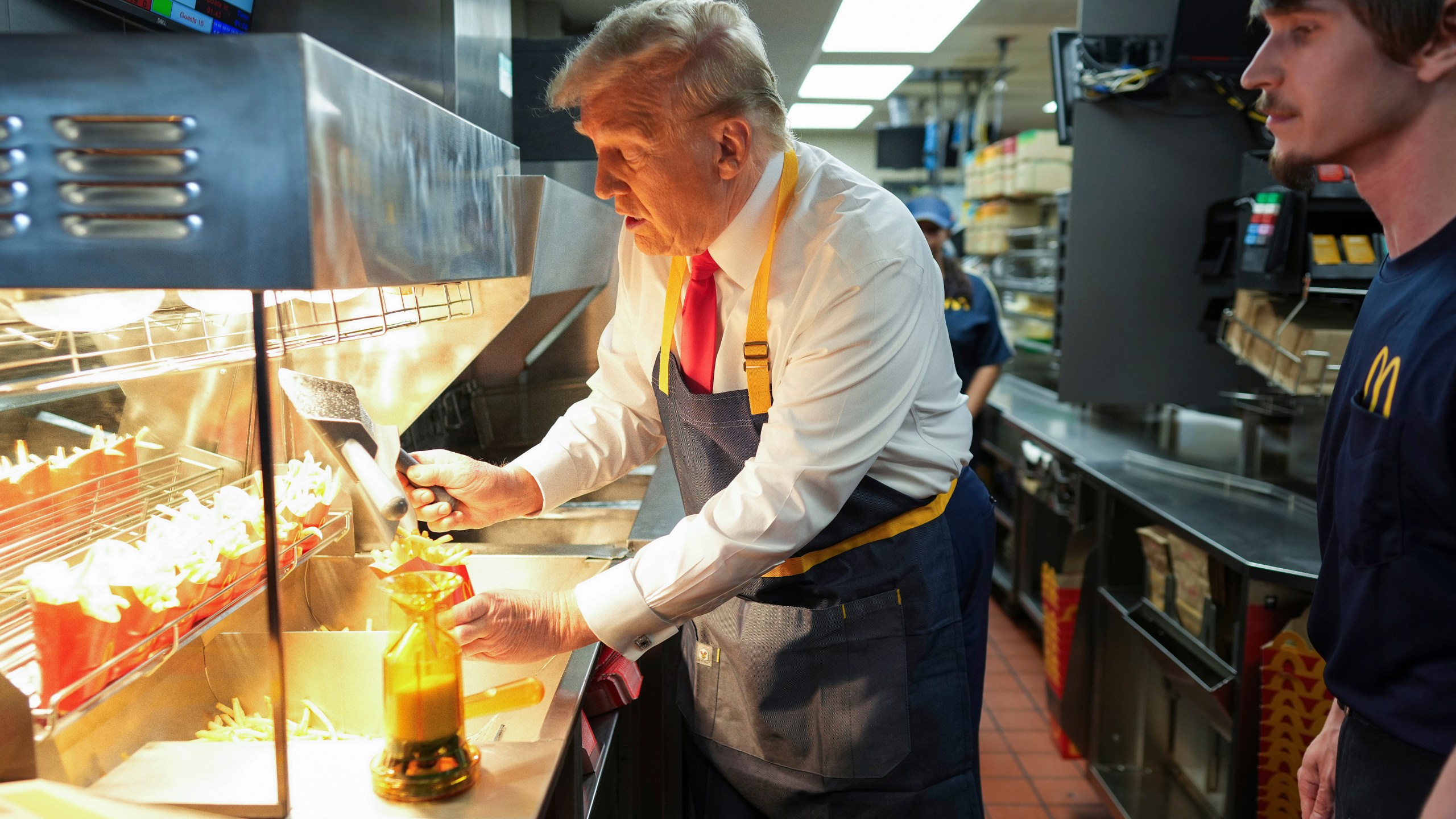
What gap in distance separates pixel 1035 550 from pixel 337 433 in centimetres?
372

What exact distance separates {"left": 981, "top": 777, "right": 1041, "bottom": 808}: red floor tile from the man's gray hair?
2587 mm

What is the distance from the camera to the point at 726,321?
62.1 inches

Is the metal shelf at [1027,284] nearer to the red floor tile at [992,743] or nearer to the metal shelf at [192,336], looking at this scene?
the red floor tile at [992,743]

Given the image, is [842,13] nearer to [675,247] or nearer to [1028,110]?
[675,247]

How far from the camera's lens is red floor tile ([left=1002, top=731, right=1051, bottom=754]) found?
142 inches

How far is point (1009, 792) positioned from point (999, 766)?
19 centimetres

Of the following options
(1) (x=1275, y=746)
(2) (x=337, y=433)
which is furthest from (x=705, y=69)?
(1) (x=1275, y=746)

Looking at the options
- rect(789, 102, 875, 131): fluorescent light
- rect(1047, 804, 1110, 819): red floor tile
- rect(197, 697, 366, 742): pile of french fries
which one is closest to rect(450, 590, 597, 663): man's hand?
rect(197, 697, 366, 742): pile of french fries

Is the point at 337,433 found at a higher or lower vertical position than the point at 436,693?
higher

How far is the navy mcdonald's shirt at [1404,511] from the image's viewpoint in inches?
42.6

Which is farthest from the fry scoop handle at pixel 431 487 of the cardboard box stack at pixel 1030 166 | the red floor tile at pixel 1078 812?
the cardboard box stack at pixel 1030 166

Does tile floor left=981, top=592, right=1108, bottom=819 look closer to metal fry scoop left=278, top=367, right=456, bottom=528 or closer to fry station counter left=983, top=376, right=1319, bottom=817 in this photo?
fry station counter left=983, top=376, right=1319, bottom=817

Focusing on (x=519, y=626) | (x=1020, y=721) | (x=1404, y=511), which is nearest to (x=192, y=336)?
(x=519, y=626)

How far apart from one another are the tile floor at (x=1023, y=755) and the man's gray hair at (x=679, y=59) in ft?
6.75
